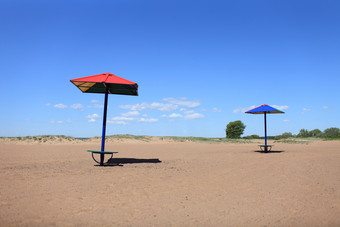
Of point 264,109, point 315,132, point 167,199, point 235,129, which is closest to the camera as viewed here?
point 167,199

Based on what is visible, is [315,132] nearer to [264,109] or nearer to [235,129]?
[235,129]

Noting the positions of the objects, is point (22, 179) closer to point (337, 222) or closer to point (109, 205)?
point (109, 205)

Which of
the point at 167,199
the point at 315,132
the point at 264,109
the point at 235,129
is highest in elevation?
the point at 315,132

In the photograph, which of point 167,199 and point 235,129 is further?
point 235,129

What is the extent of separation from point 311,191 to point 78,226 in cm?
492

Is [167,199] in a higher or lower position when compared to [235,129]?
lower

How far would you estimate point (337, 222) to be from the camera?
3.77 metres

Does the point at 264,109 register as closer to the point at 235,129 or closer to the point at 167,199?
the point at 167,199

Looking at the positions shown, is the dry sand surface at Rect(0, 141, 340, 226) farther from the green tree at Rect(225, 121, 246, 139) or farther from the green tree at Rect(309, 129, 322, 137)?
the green tree at Rect(309, 129, 322, 137)

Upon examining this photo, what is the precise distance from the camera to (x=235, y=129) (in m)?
65.2

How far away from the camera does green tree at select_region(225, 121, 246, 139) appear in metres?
64.9

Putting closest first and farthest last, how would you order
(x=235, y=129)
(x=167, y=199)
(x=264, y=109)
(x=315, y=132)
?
(x=167, y=199), (x=264, y=109), (x=235, y=129), (x=315, y=132)

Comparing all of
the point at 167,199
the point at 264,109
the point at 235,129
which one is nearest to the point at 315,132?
the point at 235,129

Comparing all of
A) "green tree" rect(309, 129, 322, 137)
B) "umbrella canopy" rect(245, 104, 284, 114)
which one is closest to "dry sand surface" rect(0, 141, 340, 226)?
"umbrella canopy" rect(245, 104, 284, 114)
